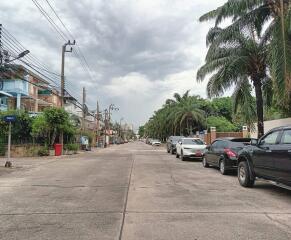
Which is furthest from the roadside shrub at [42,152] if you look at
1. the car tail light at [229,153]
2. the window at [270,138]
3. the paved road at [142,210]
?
the window at [270,138]

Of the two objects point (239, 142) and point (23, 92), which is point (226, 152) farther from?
point (23, 92)

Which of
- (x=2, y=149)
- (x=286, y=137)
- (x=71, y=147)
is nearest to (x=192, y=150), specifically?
(x=286, y=137)

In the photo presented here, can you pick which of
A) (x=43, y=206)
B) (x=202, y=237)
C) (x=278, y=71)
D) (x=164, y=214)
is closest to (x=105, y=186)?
(x=43, y=206)

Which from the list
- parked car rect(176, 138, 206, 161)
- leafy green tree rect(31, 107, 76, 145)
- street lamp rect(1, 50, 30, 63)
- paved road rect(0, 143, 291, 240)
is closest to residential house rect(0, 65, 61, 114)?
leafy green tree rect(31, 107, 76, 145)

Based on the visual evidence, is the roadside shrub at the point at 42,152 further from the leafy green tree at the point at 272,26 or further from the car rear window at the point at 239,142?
the car rear window at the point at 239,142

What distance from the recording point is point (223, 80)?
74.7 feet

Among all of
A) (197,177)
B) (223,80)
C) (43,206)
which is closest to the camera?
(43,206)

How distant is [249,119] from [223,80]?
5680 millimetres

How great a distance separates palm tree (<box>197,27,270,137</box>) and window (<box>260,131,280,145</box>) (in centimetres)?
1103

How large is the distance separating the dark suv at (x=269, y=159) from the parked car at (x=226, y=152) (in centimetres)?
310

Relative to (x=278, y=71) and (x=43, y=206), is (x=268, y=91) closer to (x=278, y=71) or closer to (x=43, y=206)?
(x=278, y=71)

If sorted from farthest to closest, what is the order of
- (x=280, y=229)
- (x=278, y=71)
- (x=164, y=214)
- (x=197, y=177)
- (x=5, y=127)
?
(x=5, y=127) → (x=278, y=71) → (x=197, y=177) → (x=164, y=214) → (x=280, y=229)

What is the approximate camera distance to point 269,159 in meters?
10.7

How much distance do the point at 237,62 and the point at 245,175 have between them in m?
11.1
